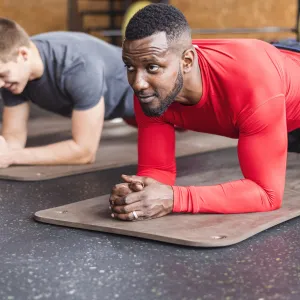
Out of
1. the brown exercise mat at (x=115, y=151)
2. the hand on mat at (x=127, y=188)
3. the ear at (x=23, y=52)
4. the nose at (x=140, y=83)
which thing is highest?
the nose at (x=140, y=83)

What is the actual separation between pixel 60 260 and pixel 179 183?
2.91 feet

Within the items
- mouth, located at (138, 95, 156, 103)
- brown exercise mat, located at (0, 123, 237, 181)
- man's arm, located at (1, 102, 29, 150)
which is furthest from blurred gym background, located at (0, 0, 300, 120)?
mouth, located at (138, 95, 156, 103)

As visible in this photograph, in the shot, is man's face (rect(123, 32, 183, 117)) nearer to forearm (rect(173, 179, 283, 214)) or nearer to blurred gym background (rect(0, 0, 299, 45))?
forearm (rect(173, 179, 283, 214))

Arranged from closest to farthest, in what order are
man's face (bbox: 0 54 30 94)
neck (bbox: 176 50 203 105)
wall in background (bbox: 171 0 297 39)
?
neck (bbox: 176 50 203 105) < man's face (bbox: 0 54 30 94) < wall in background (bbox: 171 0 297 39)

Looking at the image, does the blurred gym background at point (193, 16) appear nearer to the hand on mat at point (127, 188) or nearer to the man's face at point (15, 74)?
the man's face at point (15, 74)

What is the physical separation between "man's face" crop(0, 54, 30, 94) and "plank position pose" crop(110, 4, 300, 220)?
2.71ft

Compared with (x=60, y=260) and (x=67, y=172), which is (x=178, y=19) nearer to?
(x=60, y=260)

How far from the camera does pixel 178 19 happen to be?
1.88 m

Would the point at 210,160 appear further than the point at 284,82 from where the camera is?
Yes

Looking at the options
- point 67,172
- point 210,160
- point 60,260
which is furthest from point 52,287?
point 210,160

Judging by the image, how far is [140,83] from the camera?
1.84 metres

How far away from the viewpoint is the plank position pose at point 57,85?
8.78ft

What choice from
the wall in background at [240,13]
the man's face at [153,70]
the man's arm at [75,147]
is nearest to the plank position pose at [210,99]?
the man's face at [153,70]

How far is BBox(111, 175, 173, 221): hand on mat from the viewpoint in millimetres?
1914
